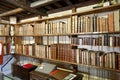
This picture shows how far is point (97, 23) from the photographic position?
1.75 meters

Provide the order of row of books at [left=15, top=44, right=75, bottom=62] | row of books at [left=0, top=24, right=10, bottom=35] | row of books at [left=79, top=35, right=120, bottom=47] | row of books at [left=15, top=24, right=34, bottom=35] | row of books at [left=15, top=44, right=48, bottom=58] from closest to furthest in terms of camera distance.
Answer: row of books at [left=79, top=35, right=120, bottom=47] → row of books at [left=15, top=44, right=75, bottom=62] → row of books at [left=15, top=44, right=48, bottom=58] → row of books at [left=15, top=24, right=34, bottom=35] → row of books at [left=0, top=24, right=10, bottom=35]

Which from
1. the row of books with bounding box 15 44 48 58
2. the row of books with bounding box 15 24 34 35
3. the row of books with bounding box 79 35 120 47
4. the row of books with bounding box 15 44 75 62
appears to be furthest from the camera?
the row of books with bounding box 15 24 34 35

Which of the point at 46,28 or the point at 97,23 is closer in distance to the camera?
the point at 97,23

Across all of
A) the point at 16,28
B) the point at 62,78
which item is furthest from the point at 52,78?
the point at 16,28

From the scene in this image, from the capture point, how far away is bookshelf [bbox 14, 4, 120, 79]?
5.30 feet

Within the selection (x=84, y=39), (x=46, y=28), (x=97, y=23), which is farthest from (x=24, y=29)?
(x=97, y=23)

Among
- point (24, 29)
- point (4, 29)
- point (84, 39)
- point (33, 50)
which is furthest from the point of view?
point (4, 29)

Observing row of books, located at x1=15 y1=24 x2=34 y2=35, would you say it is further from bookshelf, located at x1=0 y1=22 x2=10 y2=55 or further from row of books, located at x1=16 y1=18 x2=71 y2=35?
bookshelf, located at x1=0 y1=22 x2=10 y2=55

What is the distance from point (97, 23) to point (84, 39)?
32 centimetres

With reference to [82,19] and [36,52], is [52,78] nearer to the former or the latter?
[36,52]

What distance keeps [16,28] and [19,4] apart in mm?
1138

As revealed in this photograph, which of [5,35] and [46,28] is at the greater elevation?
[46,28]

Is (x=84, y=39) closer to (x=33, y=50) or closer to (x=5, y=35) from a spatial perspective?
(x=33, y=50)

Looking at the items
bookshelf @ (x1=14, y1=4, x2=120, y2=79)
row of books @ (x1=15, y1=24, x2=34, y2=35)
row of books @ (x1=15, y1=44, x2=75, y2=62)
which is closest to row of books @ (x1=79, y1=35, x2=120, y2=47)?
bookshelf @ (x1=14, y1=4, x2=120, y2=79)
